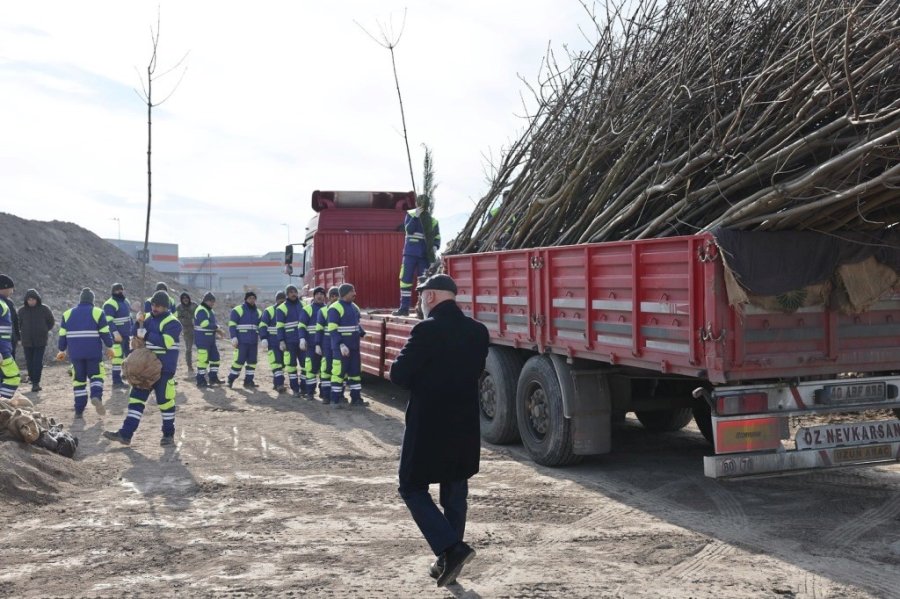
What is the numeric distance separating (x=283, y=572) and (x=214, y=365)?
34.9ft

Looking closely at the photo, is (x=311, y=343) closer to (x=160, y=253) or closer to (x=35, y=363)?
(x=35, y=363)

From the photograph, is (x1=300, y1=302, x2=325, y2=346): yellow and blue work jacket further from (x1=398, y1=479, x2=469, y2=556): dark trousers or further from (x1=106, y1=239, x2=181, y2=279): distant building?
(x1=106, y1=239, x2=181, y2=279): distant building

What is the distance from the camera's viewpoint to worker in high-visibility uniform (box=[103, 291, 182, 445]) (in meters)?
8.76

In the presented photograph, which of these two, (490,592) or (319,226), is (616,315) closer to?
(490,592)

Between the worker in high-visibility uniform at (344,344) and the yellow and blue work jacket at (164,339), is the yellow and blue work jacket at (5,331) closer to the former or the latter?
the yellow and blue work jacket at (164,339)

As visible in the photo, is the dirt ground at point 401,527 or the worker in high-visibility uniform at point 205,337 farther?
the worker in high-visibility uniform at point 205,337

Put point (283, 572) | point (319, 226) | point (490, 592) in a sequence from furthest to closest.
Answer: point (319, 226) < point (283, 572) < point (490, 592)

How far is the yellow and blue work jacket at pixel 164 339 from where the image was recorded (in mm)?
8758

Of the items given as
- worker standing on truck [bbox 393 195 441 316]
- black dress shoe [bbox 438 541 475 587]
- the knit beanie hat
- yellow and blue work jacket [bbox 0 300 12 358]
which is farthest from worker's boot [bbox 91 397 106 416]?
black dress shoe [bbox 438 541 475 587]

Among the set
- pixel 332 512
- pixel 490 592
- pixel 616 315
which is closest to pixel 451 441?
pixel 490 592

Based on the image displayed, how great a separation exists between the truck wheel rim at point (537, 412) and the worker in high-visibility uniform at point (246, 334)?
24.9ft

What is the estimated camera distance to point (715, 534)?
5316 mm

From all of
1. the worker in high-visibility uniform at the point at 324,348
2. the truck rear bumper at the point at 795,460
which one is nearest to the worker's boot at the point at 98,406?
the worker in high-visibility uniform at the point at 324,348

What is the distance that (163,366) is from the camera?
8.73 metres
